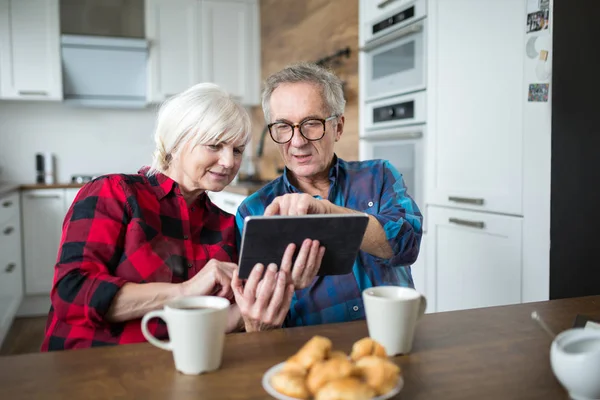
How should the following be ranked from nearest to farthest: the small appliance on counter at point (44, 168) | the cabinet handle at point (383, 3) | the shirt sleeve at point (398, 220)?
1. the shirt sleeve at point (398, 220)
2. the cabinet handle at point (383, 3)
3. the small appliance on counter at point (44, 168)

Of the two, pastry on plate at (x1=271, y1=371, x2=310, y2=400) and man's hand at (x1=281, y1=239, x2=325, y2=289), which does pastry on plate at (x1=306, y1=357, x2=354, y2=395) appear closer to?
pastry on plate at (x1=271, y1=371, x2=310, y2=400)

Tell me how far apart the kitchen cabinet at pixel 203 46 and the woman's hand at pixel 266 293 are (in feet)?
11.7

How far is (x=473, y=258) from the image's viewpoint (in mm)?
2154

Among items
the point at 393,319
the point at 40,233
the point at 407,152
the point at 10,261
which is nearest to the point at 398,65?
the point at 407,152

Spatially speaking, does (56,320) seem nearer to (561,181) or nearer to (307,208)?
(307,208)

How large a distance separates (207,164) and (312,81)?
1.16ft

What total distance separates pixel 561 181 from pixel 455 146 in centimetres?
54

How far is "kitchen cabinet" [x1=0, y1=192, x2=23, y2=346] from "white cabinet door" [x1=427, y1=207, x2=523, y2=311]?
2.28 metres

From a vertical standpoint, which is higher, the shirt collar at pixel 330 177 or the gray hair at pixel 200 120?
the gray hair at pixel 200 120

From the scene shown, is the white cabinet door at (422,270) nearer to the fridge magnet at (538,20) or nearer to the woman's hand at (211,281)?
the fridge magnet at (538,20)

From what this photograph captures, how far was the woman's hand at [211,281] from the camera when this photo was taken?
3.45ft

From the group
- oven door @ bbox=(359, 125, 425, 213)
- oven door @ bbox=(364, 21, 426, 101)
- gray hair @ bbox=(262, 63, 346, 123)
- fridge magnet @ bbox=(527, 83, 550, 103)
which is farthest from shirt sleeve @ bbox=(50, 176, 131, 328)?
oven door @ bbox=(364, 21, 426, 101)

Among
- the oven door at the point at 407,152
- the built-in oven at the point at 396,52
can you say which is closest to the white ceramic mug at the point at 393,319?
the oven door at the point at 407,152

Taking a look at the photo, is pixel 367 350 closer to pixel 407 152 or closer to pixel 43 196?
pixel 407 152
